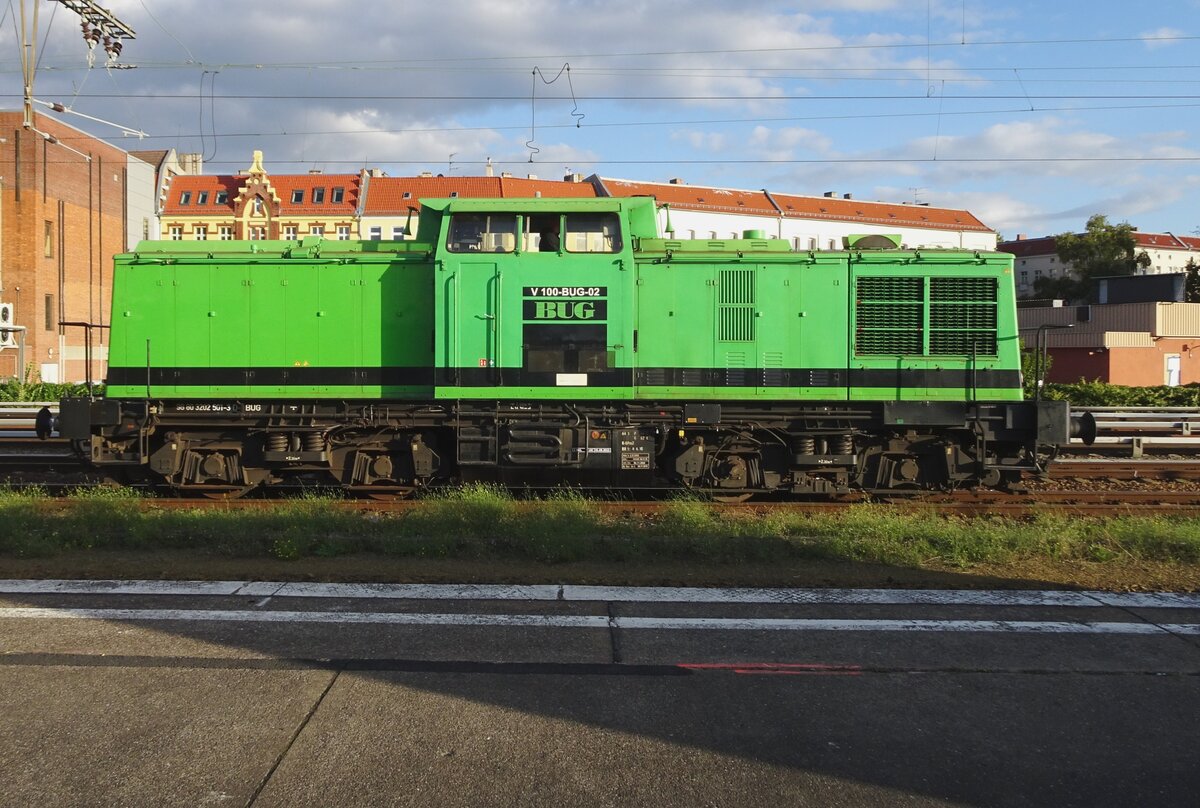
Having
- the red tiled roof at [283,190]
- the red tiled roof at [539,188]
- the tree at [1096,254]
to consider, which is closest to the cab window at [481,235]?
the red tiled roof at [539,188]

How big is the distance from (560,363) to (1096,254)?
73982mm

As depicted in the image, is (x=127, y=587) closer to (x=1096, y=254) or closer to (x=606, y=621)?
(x=606, y=621)

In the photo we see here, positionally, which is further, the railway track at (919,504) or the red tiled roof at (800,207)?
the red tiled roof at (800,207)

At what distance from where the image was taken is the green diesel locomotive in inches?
414

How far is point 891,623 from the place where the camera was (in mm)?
5863

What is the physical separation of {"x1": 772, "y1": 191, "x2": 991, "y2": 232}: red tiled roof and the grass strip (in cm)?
6530

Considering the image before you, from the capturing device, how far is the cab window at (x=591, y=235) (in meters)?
10.4

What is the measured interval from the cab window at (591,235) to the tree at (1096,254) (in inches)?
2732

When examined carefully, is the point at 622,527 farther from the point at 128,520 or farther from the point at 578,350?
the point at 128,520

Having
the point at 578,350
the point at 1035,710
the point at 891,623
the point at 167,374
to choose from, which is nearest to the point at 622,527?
the point at 578,350

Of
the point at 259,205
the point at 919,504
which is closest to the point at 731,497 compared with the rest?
the point at 919,504

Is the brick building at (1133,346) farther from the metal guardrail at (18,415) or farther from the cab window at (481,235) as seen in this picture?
the metal guardrail at (18,415)

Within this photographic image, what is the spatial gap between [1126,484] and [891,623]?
9471mm

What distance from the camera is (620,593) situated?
662cm
